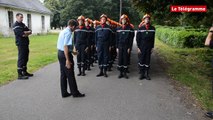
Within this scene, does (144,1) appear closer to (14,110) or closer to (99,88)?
(99,88)

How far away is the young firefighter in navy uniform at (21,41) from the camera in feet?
27.8

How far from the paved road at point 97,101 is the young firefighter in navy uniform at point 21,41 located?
54 centimetres

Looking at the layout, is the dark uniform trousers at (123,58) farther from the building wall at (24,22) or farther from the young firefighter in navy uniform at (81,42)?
the building wall at (24,22)

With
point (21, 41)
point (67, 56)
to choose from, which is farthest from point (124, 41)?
point (21, 41)

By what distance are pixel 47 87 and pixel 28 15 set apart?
30.2 metres

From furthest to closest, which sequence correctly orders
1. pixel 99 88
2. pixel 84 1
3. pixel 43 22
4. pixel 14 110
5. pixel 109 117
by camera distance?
pixel 84 1, pixel 43 22, pixel 99 88, pixel 14 110, pixel 109 117

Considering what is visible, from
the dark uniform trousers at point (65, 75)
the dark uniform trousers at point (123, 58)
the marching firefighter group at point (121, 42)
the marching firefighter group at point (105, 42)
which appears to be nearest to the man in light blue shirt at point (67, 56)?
the dark uniform trousers at point (65, 75)

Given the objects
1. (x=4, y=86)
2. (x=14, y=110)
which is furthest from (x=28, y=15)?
(x=14, y=110)

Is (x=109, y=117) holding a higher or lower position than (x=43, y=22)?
lower

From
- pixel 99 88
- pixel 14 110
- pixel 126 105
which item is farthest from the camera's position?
pixel 99 88

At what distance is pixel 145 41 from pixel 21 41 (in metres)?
4.05

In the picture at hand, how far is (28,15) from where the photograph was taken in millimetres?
35750

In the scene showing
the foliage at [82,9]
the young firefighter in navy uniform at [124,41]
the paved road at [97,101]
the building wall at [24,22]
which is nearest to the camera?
the paved road at [97,101]

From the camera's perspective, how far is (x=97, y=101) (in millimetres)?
6379
